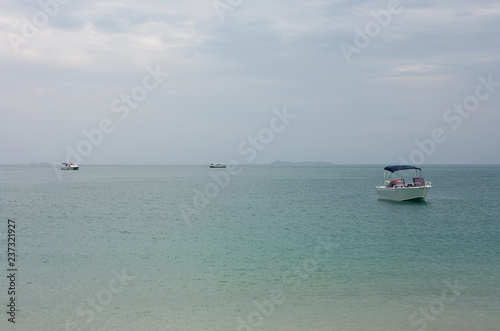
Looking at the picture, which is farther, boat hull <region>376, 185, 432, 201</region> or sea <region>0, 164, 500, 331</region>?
boat hull <region>376, 185, 432, 201</region>

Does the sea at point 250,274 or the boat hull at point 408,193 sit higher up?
the boat hull at point 408,193

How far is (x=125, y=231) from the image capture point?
40.8 m

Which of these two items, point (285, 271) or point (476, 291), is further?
point (285, 271)

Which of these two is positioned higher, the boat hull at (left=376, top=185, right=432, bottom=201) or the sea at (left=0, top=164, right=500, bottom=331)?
the boat hull at (left=376, top=185, right=432, bottom=201)

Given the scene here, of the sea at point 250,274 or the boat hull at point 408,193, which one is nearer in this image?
the sea at point 250,274

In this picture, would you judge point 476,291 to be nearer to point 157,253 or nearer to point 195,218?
point 157,253

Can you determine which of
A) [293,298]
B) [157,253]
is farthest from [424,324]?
[157,253]

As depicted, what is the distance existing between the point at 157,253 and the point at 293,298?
1330 cm

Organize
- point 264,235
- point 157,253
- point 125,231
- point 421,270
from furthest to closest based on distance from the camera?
point 125,231 → point 264,235 → point 157,253 → point 421,270

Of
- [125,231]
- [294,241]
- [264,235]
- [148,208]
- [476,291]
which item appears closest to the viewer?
[476,291]

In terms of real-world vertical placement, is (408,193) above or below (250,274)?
above

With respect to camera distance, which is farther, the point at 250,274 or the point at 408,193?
the point at 408,193

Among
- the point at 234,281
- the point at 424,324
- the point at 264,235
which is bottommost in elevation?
the point at 424,324

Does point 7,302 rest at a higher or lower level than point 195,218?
lower
